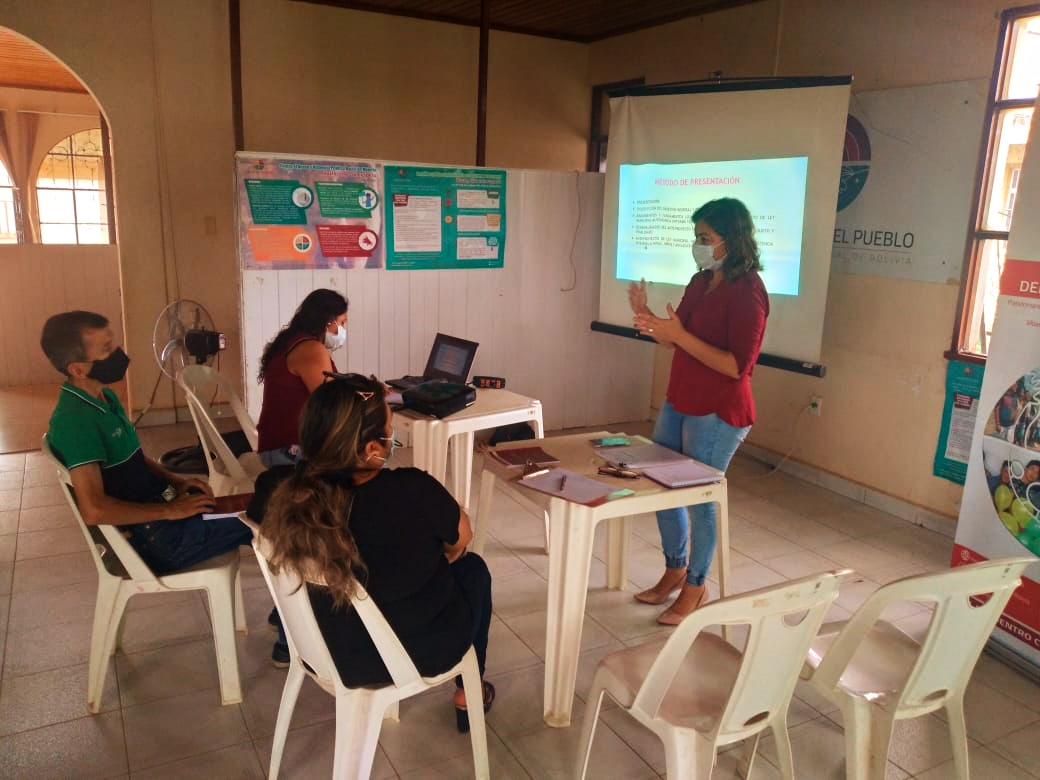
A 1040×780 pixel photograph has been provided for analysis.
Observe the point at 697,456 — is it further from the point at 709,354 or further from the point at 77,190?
the point at 77,190

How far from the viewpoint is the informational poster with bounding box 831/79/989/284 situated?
3707mm

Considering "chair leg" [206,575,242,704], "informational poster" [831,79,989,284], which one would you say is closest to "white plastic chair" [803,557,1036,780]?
"chair leg" [206,575,242,704]

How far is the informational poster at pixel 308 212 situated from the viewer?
4258 millimetres

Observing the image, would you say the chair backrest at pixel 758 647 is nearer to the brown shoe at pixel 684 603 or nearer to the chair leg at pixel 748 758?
the chair leg at pixel 748 758

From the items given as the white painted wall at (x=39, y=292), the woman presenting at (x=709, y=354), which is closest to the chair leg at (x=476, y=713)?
the woman presenting at (x=709, y=354)

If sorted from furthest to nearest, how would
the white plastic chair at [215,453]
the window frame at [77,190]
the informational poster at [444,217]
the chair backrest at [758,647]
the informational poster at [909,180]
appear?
1. the window frame at [77,190]
2. the informational poster at [444,217]
3. the informational poster at [909,180]
4. the white plastic chair at [215,453]
5. the chair backrest at [758,647]

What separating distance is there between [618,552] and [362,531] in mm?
1703

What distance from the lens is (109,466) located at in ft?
7.46

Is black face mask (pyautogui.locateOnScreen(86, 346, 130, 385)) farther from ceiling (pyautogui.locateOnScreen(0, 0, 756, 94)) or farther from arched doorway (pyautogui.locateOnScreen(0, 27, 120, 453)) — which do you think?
arched doorway (pyautogui.locateOnScreen(0, 27, 120, 453))

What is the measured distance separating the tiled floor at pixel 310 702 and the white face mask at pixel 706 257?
133 centimetres

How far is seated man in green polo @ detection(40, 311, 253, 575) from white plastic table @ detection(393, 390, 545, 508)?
2.68ft

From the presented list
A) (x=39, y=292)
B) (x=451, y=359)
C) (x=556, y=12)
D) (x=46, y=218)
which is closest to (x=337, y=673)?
(x=451, y=359)

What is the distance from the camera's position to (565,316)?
5.48 m

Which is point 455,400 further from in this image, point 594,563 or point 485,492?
point 594,563
